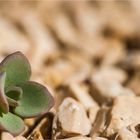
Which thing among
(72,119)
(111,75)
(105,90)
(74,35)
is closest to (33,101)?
(72,119)

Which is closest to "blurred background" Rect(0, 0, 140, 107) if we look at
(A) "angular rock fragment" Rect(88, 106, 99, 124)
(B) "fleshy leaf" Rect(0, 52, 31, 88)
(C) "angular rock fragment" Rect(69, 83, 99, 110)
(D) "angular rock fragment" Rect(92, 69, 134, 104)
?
(D) "angular rock fragment" Rect(92, 69, 134, 104)

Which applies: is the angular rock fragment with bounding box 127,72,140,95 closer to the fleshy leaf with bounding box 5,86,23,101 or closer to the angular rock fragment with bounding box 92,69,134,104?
the angular rock fragment with bounding box 92,69,134,104

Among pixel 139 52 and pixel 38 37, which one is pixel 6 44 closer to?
pixel 38 37

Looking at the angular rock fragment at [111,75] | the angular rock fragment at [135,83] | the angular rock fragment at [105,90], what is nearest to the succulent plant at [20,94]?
the angular rock fragment at [105,90]

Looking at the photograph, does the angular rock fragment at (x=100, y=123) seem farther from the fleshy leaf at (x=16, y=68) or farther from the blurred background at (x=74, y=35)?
the blurred background at (x=74, y=35)

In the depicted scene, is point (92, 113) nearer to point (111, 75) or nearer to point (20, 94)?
point (20, 94)

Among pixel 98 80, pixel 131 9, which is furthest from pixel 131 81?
pixel 131 9
